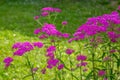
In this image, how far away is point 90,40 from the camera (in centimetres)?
546

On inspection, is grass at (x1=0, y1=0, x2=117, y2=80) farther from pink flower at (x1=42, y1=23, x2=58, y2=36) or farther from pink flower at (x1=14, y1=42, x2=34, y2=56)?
pink flower at (x1=14, y1=42, x2=34, y2=56)

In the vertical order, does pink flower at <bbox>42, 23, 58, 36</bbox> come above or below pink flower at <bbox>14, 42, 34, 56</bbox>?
above

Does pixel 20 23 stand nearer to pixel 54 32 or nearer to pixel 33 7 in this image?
pixel 33 7

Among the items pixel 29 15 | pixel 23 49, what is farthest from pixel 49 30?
pixel 29 15

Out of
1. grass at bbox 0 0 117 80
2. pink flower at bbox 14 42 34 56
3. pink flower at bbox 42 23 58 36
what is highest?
pink flower at bbox 42 23 58 36

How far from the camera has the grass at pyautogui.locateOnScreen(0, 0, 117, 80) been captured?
12451mm

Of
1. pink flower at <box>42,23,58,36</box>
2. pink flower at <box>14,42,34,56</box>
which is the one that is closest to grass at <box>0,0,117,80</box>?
pink flower at <box>42,23,58,36</box>

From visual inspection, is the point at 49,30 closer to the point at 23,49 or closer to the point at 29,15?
the point at 23,49

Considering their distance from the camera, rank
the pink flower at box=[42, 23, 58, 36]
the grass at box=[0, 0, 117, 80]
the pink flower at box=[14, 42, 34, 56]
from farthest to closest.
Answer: the grass at box=[0, 0, 117, 80]
the pink flower at box=[42, 23, 58, 36]
the pink flower at box=[14, 42, 34, 56]

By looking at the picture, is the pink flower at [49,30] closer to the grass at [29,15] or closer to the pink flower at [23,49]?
the pink flower at [23,49]

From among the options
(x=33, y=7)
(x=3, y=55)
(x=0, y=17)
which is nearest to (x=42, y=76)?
(x=3, y=55)

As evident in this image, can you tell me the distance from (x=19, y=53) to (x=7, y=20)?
1023cm

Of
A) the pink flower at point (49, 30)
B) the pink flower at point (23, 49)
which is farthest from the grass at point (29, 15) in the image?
the pink flower at point (23, 49)

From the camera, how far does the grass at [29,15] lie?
12.5 metres
